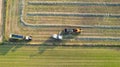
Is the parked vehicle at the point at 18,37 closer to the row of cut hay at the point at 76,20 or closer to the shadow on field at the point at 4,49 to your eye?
the shadow on field at the point at 4,49

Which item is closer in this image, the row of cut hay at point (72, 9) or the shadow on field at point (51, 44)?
the shadow on field at point (51, 44)

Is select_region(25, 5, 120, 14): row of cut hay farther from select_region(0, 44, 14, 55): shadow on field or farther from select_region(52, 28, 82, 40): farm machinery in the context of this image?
select_region(0, 44, 14, 55): shadow on field

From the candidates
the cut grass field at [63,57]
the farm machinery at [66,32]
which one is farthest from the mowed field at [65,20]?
the cut grass field at [63,57]

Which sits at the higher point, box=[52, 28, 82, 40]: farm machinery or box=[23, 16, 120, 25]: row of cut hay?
box=[23, 16, 120, 25]: row of cut hay

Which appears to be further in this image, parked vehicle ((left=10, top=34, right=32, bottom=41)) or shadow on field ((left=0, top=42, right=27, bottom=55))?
shadow on field ((left=0, top=42, right=27, bottom=55))

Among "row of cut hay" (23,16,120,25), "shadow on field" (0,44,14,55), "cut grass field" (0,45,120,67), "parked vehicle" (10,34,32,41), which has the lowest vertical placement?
"cut grass field" (0,45,120,67)

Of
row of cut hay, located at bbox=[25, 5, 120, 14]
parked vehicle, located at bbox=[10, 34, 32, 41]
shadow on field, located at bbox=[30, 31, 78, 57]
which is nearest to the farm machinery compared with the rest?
shadow on field, located at bbox=[30, 31, 78, 57]

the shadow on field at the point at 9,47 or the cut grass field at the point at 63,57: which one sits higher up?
the shadow on field at the point at 9,47

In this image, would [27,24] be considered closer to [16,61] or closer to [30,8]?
[30,8]
